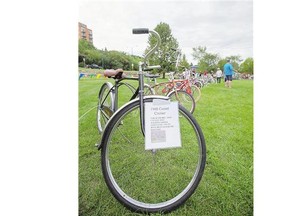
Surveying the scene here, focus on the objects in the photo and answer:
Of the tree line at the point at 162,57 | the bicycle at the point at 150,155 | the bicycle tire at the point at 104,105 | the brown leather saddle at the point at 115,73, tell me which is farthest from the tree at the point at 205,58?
the bicycle tire at the point at 104,105

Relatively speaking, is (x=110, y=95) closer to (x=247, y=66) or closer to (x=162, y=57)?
(x=162, y=57)

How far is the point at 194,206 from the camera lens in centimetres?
95

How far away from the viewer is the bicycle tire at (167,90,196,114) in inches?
60.1

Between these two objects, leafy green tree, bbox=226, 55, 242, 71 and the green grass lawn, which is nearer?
the green grass lawn

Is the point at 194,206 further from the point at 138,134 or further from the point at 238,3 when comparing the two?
the point at 238,3

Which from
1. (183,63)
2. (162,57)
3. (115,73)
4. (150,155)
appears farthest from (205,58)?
(150,155)

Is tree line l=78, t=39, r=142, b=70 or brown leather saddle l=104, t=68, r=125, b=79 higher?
tree line l=78, t=39, r=142, b=70

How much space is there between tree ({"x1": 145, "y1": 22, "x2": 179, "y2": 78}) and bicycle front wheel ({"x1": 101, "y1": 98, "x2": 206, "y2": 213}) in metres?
0.31

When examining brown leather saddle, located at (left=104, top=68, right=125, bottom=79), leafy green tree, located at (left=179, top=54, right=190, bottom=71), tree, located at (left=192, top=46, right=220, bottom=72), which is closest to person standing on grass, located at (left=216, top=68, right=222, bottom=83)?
tree, located at (left=192, top=46, right=220, bottom=72)

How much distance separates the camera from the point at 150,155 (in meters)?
1.12

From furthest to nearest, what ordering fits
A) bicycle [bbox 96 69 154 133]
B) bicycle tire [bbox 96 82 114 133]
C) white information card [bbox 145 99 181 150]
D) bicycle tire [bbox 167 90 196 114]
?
bicycle tire [bbox 167 90 196 114] → bicycle tire [bbox 96 82 114 133] → bicycle [bbox 96 69 154 133] → white information card [bbox 145 99 181 150]

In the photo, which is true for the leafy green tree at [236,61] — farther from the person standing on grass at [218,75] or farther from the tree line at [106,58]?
the tree line at [106,58]

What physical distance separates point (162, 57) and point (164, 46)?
7 centimetres

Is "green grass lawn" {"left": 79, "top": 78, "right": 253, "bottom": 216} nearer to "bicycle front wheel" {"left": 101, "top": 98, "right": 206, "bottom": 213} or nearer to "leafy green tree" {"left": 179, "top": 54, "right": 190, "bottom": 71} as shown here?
"bicycle front wheel" {"left": 101, "top": 98, "right": 206, "bottom": 213}
